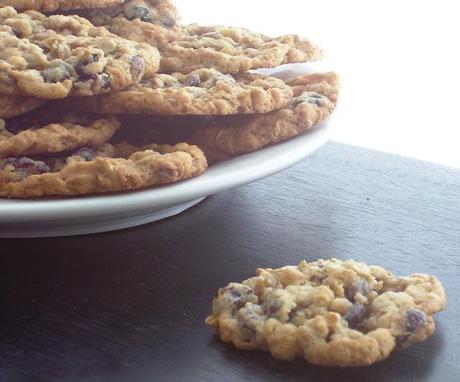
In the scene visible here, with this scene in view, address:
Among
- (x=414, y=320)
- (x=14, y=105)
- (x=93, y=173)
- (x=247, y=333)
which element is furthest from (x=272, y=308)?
(x=14, y=105)

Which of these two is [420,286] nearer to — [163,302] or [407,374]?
[407,374]

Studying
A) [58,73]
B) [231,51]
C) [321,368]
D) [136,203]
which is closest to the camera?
[321,368]

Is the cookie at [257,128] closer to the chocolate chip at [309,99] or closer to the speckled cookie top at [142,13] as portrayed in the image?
the chocolate chip at [309,99]

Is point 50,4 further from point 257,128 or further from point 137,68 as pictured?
point 257,128

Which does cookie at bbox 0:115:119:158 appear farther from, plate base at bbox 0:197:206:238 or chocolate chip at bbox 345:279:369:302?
chocolate chip at bbox 345:279:369:302

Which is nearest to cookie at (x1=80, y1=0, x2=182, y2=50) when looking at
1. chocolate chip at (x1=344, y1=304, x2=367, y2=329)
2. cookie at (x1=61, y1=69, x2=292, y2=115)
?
cookie at (x1=61, y1=69, x2=292, y2=115)

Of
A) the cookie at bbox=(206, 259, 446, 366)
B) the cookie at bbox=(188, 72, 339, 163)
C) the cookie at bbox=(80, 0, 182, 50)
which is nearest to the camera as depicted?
the cookie at bbox=(206, 259, 446, 366)
